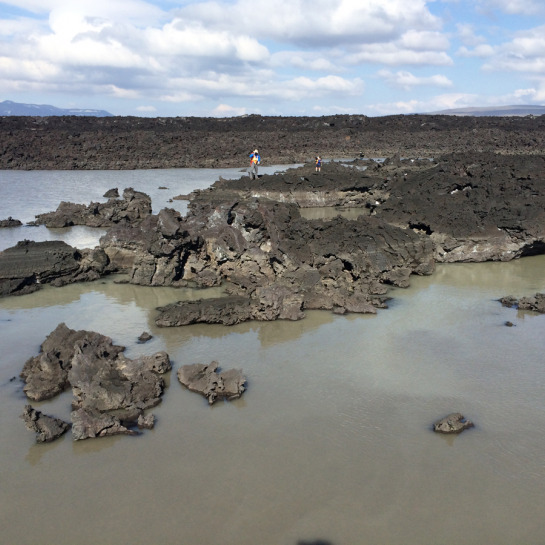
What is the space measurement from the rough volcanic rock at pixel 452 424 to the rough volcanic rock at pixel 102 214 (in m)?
16.0

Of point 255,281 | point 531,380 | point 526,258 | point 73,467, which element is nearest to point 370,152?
point 526,258

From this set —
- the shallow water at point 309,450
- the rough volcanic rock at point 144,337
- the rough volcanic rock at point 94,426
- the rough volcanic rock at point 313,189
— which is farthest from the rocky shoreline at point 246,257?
the rough volcanic rock at point 313,189

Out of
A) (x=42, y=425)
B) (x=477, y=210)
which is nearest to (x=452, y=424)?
(x=42, y=425)

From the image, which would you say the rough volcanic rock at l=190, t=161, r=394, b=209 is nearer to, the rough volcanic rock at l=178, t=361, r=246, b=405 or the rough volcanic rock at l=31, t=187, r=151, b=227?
the rough volcanic rock at l=31, t=187, r=151, b=227

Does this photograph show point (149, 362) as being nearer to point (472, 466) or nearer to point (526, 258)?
point (472, 466)

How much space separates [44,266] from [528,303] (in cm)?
1150

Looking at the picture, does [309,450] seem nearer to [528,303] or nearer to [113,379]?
[113,379]

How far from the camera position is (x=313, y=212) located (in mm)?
24516

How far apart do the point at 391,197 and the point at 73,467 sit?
16.2m

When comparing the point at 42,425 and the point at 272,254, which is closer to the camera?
the point at 42,425

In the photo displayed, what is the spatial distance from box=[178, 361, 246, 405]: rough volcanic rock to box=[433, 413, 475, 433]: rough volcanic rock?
2.89 metres

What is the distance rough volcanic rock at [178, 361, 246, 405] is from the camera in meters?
8.27

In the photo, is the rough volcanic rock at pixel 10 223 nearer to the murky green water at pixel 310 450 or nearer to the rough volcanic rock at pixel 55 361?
the murky green water at pixel 310 450

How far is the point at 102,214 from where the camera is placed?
71.7ft
